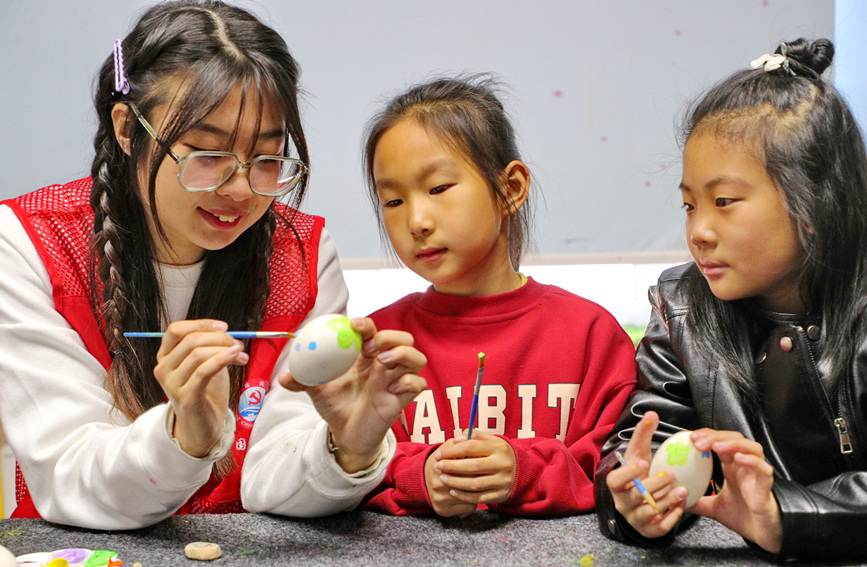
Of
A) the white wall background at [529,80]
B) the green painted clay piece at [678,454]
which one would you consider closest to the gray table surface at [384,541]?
the green painted clay piece at [678,454]

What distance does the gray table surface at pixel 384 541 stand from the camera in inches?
34.6

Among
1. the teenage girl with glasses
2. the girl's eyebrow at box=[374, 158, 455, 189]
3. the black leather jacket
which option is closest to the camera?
the black leather jacket

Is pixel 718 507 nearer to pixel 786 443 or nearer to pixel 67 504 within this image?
pixel 786 443

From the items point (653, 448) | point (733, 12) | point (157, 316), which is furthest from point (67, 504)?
point (733, 12)

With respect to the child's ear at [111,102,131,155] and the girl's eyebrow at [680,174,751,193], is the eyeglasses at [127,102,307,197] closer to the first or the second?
the child's ear at [111,102,131,155]

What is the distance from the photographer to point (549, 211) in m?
2.39

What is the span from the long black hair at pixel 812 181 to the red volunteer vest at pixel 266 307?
2.06 ft

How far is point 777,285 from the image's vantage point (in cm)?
105

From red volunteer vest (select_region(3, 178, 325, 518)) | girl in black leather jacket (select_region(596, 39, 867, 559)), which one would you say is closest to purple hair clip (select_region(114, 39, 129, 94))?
red volunteer vest (select_region(3, 178, 325, 518))

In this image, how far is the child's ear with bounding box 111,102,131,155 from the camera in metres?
1.14

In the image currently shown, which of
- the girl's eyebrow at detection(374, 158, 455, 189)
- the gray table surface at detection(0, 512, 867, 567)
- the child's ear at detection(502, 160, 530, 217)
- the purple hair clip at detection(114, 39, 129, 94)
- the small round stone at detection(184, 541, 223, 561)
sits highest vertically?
the purple hair clip at detection(114, 39, 129, 94)

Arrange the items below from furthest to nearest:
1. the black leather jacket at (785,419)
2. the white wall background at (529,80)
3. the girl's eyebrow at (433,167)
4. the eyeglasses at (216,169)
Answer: the white wall background at (529,80), the girl's eyebrow at (433,167), the eyeglasses at (216,169), the black leather jacket at (785,419)

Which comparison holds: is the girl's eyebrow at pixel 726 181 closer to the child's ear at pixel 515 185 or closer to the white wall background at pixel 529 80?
the child's ear at pixel 515 185

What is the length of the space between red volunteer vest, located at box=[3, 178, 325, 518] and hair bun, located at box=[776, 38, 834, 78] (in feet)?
2.55
